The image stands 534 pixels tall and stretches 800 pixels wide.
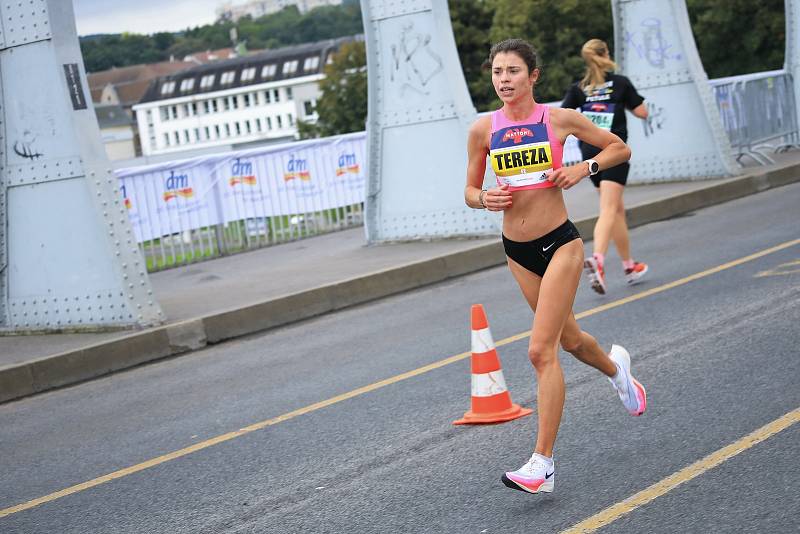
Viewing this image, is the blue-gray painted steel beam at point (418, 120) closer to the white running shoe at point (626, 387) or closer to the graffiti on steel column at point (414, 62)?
the graffiti on steel column at point (414, 62)

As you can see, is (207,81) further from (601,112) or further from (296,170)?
(601,112)

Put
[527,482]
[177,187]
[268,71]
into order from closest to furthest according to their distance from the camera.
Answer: [527,482]
[177,187]
[268,71]

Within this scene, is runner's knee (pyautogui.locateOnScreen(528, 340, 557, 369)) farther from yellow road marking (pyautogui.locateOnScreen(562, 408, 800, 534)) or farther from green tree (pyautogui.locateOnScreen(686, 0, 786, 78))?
green tree (pyautogui.locateOnScreen(686, 0, 786, 78))

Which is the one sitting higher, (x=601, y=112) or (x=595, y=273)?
(x=601, y=112)

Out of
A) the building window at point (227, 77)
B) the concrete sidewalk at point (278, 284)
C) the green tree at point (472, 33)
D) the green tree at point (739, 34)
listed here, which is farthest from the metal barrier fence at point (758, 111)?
the building window at point (227, 77)

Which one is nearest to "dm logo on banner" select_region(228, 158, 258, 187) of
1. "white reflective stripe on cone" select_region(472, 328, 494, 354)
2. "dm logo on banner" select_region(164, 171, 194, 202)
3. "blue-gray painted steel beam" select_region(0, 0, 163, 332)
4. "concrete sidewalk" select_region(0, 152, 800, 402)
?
"dm logo on banner" select_region(164, 171, 194, 202)

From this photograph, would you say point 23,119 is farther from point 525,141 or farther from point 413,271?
point 525,141

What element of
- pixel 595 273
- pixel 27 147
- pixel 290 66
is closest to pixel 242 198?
pixel 27 147

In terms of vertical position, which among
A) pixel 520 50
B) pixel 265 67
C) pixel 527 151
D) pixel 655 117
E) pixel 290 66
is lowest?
pixel 290 66

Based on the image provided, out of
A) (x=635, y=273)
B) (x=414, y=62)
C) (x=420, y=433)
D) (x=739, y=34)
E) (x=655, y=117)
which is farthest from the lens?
(x=739, y=34)

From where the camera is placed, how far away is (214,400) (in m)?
8.31

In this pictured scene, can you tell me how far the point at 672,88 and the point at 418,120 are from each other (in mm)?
5659

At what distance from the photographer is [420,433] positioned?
6.52 meters

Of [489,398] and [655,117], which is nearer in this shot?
[489,398]
